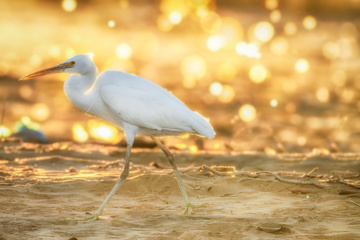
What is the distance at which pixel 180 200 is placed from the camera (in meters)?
6.28

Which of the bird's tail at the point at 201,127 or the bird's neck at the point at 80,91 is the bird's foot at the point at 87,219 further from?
the bird's tail at the point at 201,127

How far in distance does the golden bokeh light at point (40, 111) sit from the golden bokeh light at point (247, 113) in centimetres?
658

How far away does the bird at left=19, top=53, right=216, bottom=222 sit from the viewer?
5668mm

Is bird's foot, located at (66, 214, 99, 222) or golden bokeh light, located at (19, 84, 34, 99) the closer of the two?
bird's foot, located at (66, 214, 99, 222)

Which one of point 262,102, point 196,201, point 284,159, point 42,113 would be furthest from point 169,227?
point 262,102

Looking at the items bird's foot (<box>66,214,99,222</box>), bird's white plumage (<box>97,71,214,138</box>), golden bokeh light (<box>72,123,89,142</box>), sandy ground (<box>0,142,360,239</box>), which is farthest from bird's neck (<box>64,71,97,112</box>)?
golden bokeh light (<box>72,123,89,142</box>)

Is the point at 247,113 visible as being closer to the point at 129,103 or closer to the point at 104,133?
the point at 104,133

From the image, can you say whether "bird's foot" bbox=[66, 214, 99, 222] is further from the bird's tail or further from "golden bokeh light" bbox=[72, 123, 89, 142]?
"golden bokeh light" bbox=[72, 123, 89, 142]

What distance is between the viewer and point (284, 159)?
916 cm

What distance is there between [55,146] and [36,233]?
593 centimetres

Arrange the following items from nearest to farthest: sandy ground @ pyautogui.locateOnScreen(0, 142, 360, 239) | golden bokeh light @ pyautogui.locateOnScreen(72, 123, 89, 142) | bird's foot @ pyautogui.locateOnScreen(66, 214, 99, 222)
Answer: sandy ground @ pyautogui.locateOnScreen(0, 142, 360, 239)
bird's foot @ pyautogui.locateOnScreen(66, 214, 99, 222)
golden bokeh light @ pyautogui.locateOnScreen(72, 123, 89, 142)

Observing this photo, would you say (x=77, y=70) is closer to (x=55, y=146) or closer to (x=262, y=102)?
(x=55, y=146)

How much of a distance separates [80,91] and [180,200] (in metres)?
1.77

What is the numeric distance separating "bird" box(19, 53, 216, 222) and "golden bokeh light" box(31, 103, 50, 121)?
11.7 m
